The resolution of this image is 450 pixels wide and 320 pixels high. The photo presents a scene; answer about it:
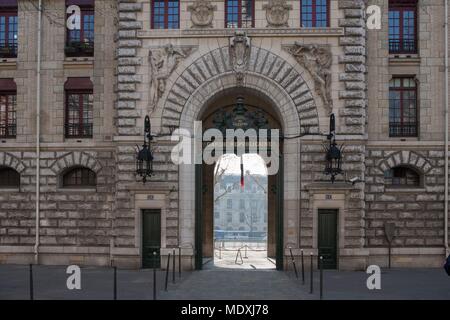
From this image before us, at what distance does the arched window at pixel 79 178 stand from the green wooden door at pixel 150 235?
354 cm

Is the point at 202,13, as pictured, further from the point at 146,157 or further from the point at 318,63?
the point at 146,157

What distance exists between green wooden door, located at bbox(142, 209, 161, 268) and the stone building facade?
0.64 feet

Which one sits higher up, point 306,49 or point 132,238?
point 306,49

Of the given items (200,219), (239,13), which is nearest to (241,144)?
(200,219)

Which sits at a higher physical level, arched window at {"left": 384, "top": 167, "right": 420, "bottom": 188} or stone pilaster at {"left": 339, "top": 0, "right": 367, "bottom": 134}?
stone pilaster at {"left": 339, "top": 0, "right": 367, "bottom": 134}

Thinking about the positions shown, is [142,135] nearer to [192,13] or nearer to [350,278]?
[192,13]

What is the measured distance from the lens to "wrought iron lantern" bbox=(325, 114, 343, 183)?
85.4 ft

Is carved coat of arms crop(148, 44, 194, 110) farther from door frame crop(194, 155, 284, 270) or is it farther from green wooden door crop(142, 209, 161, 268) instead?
green wooden door crop(142, 209, 161, 268)

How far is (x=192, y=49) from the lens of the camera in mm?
27359

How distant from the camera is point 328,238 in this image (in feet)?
88.6

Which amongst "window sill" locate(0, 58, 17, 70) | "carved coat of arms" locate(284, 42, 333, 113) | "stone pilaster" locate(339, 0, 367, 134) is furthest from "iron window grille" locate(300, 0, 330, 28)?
"window sill" locate(0, 58, 17, 70)

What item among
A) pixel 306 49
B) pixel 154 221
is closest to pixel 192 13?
pixel 306 49

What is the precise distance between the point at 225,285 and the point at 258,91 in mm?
8918

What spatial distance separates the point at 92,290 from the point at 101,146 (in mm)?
9709
